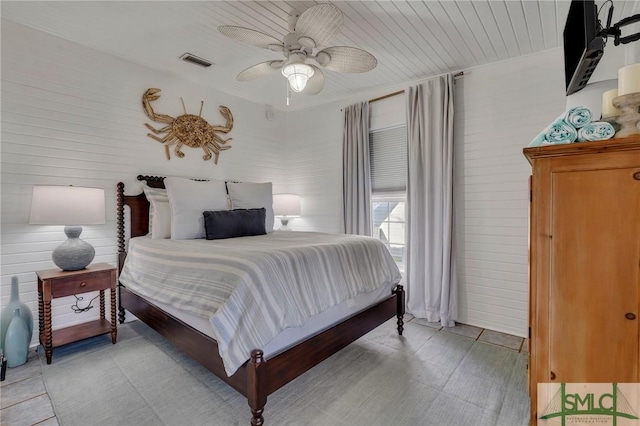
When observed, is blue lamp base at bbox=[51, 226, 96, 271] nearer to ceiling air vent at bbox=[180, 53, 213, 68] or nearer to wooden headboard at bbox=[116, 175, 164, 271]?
wooden headboard at bbox=[116, 175, 164, 271]

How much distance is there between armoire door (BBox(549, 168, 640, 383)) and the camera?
1.15 m

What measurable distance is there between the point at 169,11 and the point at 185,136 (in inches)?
57.1

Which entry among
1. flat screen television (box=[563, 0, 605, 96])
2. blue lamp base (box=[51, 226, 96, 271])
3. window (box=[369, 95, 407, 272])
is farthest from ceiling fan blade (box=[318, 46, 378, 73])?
blue lamp base (box=[51, 226, 96, 271])

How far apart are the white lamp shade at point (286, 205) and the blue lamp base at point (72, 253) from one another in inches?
84.0

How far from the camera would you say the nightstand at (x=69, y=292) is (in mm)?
2213

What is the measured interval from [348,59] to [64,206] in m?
2.43

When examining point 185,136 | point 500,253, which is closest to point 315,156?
point 185,136

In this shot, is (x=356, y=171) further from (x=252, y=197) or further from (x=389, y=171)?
(x=252, y=197)

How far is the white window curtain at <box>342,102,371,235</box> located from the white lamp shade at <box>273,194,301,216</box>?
0.75 meters

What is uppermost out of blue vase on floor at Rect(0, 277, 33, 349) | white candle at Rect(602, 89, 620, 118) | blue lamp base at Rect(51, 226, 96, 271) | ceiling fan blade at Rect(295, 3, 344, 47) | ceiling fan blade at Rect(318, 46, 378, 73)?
ceiling fan blade at Rect(295, 3, 344, 47)

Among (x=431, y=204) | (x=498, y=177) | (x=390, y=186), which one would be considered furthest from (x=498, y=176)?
(x=390, y=186)

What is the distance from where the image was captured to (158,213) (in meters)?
2.91

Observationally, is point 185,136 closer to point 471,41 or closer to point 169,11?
point 169,11

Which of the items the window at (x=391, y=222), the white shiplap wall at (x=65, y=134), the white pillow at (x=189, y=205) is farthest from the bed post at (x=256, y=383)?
the window at (x=391, y=222)
